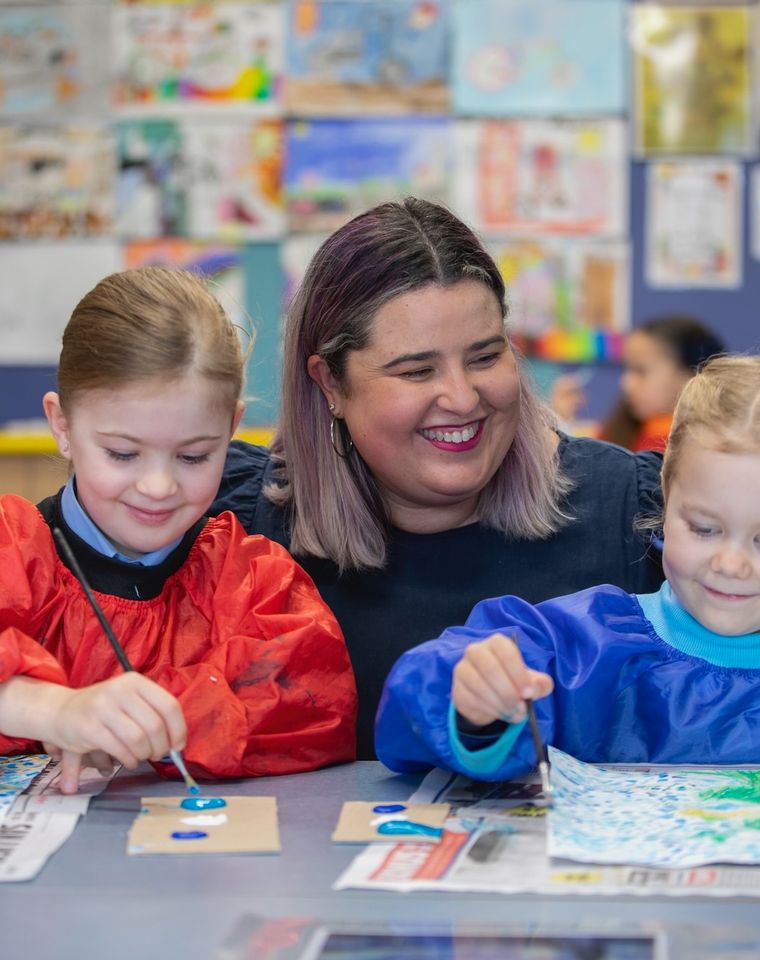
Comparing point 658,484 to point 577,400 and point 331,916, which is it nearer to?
point 331,916

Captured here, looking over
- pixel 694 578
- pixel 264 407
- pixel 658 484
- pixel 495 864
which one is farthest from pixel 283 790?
pixel 264 407

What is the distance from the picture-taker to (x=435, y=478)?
65.7 inches

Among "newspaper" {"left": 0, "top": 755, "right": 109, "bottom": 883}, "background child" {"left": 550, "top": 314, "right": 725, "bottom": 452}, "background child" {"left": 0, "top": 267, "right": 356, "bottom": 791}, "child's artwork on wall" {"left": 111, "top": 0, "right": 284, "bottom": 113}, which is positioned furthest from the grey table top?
"child's artwork on wall" {"left": 111, "top": 0, "right": 284, "bottom": 113}

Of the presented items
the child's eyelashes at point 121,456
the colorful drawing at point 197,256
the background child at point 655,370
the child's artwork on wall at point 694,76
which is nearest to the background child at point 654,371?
the background child at point 655,370

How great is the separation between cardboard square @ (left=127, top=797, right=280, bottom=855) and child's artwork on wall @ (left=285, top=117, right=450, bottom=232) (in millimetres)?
2808

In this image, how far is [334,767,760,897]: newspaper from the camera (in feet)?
3.06

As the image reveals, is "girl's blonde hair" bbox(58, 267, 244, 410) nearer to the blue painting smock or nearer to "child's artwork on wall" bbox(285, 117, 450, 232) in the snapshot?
the blue painting smock

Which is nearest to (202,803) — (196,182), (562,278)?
(562,278)

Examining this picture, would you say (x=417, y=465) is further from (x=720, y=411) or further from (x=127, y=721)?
(x=127, y=721)

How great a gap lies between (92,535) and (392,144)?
2625mm

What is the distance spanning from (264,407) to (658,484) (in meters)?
1.96

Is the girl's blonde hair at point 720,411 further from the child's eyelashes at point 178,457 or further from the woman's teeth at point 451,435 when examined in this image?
the child's eyelashes at point 178,457

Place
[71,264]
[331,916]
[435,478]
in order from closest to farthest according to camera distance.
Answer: [331,916]
[435,478]
[71,264]

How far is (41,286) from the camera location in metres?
3.91
